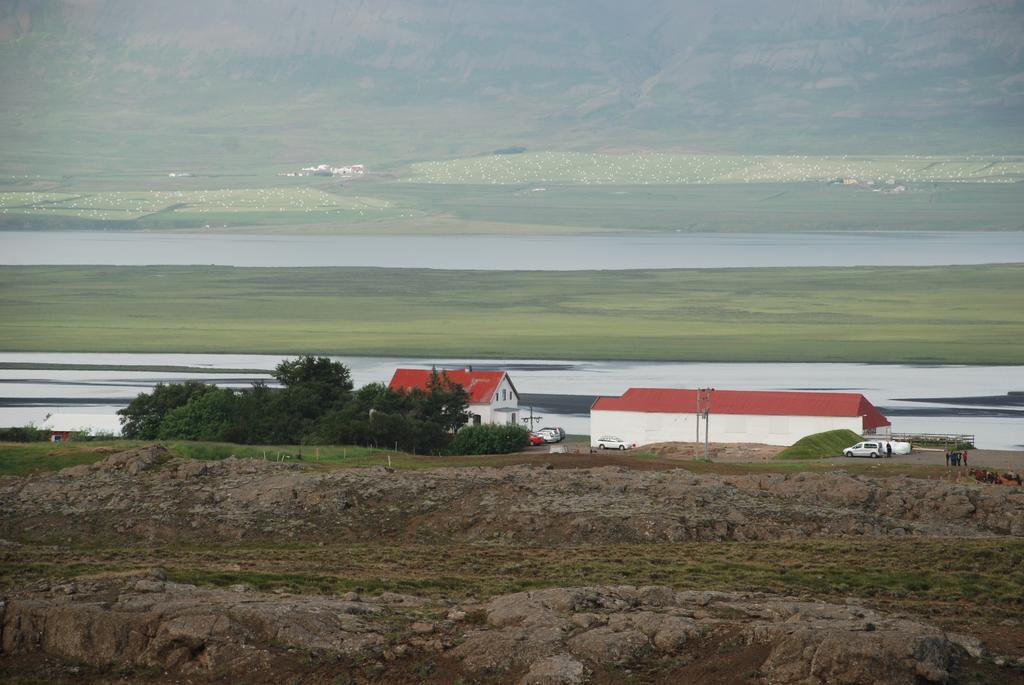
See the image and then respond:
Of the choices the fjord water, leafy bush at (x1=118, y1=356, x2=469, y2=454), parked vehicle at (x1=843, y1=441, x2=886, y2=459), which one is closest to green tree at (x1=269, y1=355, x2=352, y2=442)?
leafy bush at (x1=118, y1=356, x2=469, y2=454)

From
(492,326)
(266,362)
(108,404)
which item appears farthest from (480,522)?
(492,326)

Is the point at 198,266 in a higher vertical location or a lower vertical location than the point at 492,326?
higher

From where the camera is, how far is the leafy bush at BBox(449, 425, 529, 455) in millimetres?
49188

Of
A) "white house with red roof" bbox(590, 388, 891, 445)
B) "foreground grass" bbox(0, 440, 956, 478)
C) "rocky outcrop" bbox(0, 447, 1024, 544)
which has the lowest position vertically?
"rocky outcrop" bbox(0, 447, 1024, 544)

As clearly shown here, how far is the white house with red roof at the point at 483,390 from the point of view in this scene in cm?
5844

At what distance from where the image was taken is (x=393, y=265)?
549ft

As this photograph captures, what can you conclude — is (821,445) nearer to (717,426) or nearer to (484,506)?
(717,426)

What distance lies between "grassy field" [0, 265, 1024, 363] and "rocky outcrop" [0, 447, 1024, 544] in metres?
53.1

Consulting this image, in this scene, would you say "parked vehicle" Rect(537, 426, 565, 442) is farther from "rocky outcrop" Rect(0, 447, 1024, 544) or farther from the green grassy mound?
"rocky outcrop" Rect(0, 447, 1024, 544)

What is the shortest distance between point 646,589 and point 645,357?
2680 inches

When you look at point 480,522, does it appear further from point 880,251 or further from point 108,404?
point 880,251

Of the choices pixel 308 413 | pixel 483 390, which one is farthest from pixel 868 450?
pixel 308 413

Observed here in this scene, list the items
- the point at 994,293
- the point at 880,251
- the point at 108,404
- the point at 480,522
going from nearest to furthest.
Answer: the point at 480,522 → the point at 108,404 → the point at 994,293 → the point at 880,251

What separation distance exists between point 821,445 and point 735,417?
4.73 metres
